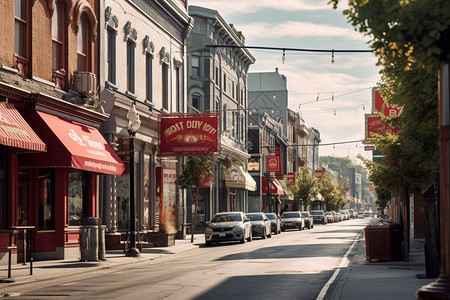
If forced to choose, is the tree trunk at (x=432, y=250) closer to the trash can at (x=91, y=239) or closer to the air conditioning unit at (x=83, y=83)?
the trash can at (x=91, y=239)

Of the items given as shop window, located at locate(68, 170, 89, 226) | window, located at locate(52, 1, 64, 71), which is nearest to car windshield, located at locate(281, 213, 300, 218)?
shop window, located at locate(68, 170, 89, 226)

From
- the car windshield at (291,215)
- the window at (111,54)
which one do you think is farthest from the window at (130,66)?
the car windshield at (291,215)

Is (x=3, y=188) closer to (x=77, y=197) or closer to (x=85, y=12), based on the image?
(x=77, y=197)

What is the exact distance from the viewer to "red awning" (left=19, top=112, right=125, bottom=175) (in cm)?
2394

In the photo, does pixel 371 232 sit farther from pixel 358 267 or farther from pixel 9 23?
pixel 9 23

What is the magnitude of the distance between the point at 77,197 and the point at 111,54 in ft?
24.7

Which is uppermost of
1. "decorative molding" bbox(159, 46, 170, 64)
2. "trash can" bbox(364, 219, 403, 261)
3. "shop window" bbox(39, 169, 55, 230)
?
"decorative molding" bbox(159, 46, 170, 64)

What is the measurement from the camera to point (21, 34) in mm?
24094

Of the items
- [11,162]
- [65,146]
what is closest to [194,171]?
[65,146]

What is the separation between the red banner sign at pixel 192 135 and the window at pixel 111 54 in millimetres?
4594

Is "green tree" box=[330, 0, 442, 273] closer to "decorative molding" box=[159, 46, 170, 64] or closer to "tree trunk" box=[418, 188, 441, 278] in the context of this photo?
"tree trunk" box=[418, 188, 441, 278]

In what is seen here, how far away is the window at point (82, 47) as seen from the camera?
1136 inches

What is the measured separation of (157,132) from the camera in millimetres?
37625

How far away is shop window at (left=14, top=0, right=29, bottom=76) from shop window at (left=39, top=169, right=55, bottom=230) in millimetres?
3575
